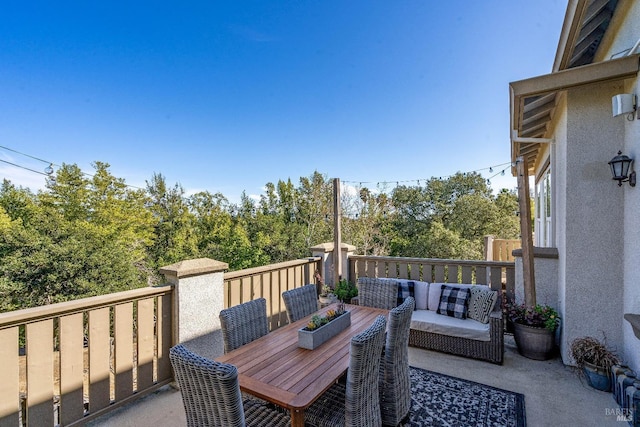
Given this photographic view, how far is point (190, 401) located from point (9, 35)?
33.0ft

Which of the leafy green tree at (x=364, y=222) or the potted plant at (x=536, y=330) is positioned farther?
the leafy green tree at (x=364, y=222)

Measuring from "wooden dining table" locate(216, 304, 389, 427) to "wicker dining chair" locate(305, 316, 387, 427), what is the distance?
0.45 feet

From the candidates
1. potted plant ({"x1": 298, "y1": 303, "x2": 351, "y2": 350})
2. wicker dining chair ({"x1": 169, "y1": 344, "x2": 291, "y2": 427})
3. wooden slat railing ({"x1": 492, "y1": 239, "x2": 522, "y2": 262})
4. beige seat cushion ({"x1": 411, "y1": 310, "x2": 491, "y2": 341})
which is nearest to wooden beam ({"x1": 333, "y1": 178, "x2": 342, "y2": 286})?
beige seat cushion ({"x1": 411, "y1": 310, "x2": 491, "y2": 341})

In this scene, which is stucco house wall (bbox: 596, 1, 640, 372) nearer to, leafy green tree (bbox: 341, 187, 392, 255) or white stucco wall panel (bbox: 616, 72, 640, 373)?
white stucco wall panel (bbox: 616, 72, 640, 373)

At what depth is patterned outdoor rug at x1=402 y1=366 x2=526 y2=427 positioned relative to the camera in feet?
7.59

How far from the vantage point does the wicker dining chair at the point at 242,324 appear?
6.78ft

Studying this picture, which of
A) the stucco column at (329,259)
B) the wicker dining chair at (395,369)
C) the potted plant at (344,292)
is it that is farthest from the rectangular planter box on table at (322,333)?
the stucco column at (329,259)

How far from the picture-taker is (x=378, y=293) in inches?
130

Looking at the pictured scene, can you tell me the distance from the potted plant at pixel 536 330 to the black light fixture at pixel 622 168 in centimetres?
162

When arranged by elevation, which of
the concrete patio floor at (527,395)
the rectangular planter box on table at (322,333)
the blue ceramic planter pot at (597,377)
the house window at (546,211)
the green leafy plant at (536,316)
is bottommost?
the concrete patio floor at (527,395)

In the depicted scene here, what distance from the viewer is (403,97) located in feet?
24.7

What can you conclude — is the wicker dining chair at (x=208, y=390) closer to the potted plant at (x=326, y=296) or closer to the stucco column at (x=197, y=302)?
the stucco column at (x=197, y=302)

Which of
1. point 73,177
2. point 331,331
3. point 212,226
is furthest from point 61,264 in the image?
point 331,331

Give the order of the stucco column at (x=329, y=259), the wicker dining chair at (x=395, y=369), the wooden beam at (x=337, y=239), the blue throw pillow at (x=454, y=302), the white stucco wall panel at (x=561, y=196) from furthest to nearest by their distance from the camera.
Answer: the stucco column at (x=329, y=259) < the wooden beam at (x=337, y=239) < the blue throw pillow at (x=454, y=302) < the white stucco wall panel at (x=561, y=196) < the wicker dining chair at (x=395, y=369)
